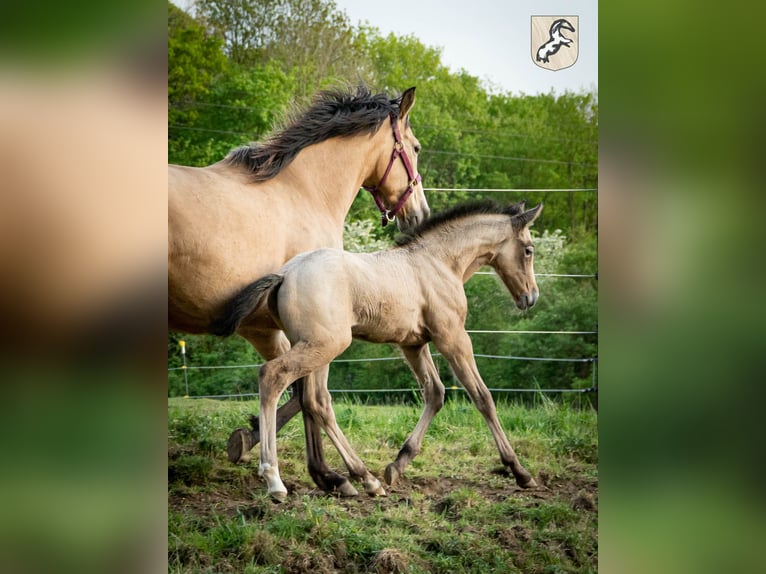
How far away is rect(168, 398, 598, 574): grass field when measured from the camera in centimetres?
401

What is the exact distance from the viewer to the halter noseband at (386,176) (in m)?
4.38

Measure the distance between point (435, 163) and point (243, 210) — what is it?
3.31ft

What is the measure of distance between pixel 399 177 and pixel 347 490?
1.54m

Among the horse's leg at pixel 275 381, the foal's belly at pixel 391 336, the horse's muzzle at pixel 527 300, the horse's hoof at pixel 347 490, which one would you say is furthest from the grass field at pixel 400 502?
the horse's muzzle at pixel 527 300

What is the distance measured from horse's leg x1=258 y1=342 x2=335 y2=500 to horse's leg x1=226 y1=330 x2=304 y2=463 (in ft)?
0.43

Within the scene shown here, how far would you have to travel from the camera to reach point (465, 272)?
435 centimetres

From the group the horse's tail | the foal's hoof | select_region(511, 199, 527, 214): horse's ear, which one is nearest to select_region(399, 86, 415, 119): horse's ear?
select_region(511, 199, 527, 214): horse's ear

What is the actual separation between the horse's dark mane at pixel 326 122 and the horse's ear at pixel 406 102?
3 cm

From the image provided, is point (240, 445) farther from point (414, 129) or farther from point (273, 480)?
point (414, 129)
